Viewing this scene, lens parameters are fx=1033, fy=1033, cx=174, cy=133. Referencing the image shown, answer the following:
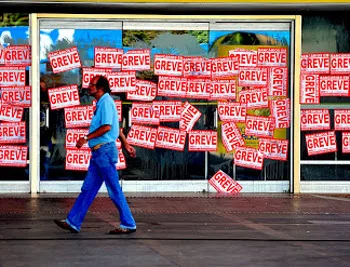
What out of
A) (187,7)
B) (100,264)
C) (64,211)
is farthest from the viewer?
(187,7)

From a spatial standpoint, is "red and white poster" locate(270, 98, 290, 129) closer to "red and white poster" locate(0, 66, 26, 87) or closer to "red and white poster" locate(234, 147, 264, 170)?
"red and white poster" locate(234, 147, 264, 170)

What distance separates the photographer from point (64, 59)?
1716 centimetres

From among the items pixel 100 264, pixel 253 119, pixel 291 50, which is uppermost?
pixel 291 50

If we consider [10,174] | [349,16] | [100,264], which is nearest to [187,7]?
[349,16]

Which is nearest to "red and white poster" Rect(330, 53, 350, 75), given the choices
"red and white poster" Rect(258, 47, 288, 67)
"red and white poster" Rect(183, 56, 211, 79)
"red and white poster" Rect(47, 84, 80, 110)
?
"red and white poster" Rect(258, 47, 288, 67)

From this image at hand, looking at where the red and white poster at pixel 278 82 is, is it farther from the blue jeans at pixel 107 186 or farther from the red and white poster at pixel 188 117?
the blue jeans at pixel 107 186

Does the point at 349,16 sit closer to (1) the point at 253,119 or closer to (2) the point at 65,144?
(1) the point at 253,119

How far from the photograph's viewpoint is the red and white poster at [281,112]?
17.7 m

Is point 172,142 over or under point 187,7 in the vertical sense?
under

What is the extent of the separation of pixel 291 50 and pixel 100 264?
8808mm

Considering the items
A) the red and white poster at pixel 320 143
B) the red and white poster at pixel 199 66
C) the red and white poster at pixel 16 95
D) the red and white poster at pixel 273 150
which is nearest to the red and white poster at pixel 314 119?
the red and white poster at pixel 320 143

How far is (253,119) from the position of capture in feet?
58.0

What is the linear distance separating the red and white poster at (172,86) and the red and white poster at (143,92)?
0.14 meters

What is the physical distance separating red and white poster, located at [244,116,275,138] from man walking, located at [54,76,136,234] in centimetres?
593
